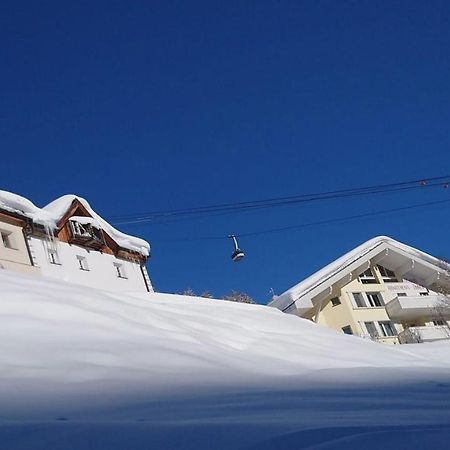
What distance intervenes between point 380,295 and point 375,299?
0.40 m

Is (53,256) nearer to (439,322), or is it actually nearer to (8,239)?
(8,239)

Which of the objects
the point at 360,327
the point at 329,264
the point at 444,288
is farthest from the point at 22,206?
the point at 444,288

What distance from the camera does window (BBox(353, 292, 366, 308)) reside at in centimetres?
2997

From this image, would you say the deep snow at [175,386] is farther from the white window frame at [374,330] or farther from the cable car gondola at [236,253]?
the white window frame at [374,330]

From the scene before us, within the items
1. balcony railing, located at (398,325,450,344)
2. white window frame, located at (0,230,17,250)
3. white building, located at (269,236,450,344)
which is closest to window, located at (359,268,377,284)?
white building, located at (269,236,450,344)

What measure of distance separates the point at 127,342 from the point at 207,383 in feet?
3.86

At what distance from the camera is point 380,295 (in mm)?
31094

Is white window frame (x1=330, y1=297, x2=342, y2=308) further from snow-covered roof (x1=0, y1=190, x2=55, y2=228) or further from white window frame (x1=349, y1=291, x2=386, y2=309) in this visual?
snow-covered roof (x1=0, y1=190, x2=55, y2=228)

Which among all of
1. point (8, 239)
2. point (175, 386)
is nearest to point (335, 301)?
point (8, 239)

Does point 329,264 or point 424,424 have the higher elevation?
point 329,264

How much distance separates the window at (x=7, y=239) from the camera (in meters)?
20.2

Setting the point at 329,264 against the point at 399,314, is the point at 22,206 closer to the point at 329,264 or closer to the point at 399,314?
the point at 329,264

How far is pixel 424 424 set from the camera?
4.92ft

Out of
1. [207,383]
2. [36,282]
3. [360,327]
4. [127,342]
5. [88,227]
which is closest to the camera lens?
[207,383]
